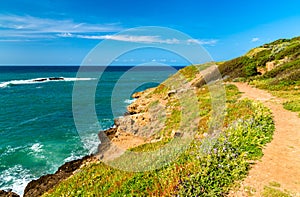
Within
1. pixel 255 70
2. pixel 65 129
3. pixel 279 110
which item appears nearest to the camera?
pixel 279 110

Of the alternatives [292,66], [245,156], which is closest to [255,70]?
[292,66]

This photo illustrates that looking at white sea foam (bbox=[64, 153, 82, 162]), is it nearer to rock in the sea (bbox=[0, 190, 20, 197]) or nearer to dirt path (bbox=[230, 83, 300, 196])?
rock in the sea (bbox=[0, 190, 20, 197])

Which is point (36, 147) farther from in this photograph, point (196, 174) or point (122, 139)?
point (196, 174)

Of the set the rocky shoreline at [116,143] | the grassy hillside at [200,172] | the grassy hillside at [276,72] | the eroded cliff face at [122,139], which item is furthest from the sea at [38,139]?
the grassy hillside at [276,72]

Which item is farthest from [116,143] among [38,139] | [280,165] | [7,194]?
[280,165]

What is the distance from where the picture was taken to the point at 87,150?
23344 millimetres

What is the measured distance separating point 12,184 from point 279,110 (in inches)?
766

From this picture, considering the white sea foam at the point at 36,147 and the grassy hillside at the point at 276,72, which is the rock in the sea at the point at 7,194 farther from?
the grassy hillside at the point at 276,72

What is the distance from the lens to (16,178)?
18.3 metres

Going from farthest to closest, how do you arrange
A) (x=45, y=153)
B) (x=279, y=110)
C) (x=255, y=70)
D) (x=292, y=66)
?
(x=255, y=70) < (x=292, y=66) < (x=45, y=153) < (x=279, y=110)

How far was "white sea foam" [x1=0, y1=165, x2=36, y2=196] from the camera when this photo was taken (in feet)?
55.5

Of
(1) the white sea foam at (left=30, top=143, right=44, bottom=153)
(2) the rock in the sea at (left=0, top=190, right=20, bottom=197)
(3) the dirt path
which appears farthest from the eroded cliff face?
(1) the white sea foam at (left=30, top=143, right=44, bottom=153)

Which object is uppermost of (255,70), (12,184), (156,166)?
(255,70)

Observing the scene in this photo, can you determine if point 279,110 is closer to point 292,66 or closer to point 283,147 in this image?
point 283,147
